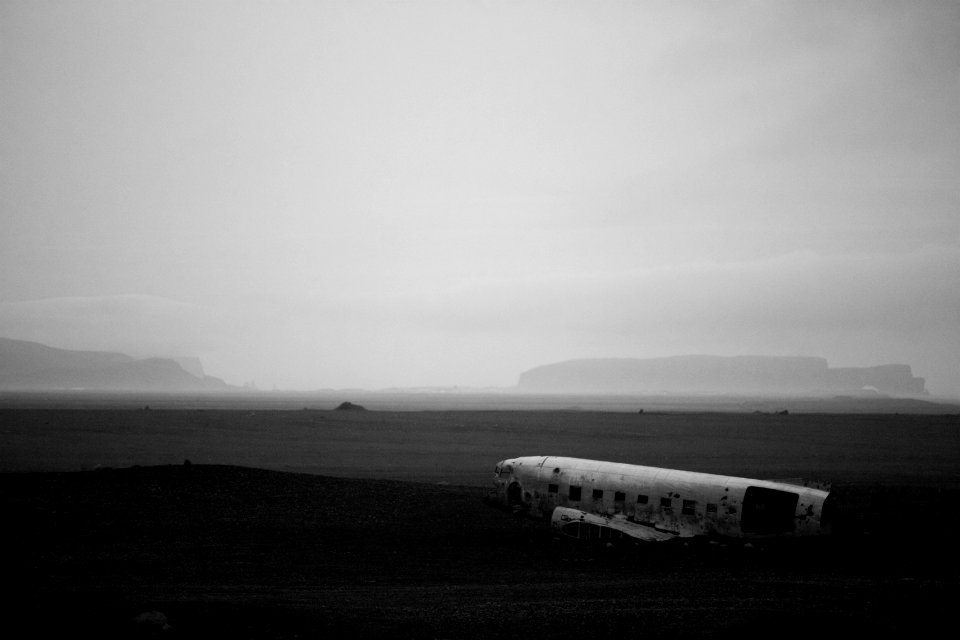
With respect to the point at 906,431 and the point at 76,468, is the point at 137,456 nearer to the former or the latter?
the point at 76,468

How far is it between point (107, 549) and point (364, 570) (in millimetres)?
8358

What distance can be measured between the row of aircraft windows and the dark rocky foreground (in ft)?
3.91

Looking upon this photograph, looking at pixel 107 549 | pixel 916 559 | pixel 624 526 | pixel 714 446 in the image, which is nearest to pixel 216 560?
pixel 107 549

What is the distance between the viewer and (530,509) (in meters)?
27.6

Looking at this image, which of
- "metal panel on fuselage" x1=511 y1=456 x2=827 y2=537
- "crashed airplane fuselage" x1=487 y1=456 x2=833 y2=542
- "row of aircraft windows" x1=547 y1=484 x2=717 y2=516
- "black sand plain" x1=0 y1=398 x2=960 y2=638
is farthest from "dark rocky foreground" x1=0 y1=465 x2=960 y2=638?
"row of aircraft windows" x1=547 y1=484 x2=717 y2=516

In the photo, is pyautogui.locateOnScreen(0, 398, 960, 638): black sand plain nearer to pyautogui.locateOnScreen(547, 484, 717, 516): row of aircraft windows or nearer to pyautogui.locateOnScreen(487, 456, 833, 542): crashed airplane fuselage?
pyautogui.locateOnScreen(487, 456, 833, 542): crashed airplane fuselage

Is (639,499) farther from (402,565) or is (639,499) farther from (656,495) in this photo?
(402,565)

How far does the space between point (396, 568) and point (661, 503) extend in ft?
30.5

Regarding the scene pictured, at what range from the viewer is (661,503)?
24016 mm

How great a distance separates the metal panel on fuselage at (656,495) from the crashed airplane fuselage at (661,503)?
0.03m

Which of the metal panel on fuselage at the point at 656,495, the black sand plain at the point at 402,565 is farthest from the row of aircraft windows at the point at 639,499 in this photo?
the black sand plain at the point at 402,565

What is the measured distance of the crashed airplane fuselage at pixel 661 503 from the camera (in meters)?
22.4

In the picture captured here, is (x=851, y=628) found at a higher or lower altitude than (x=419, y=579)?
higher

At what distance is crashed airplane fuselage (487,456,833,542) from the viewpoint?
22.4 metres
